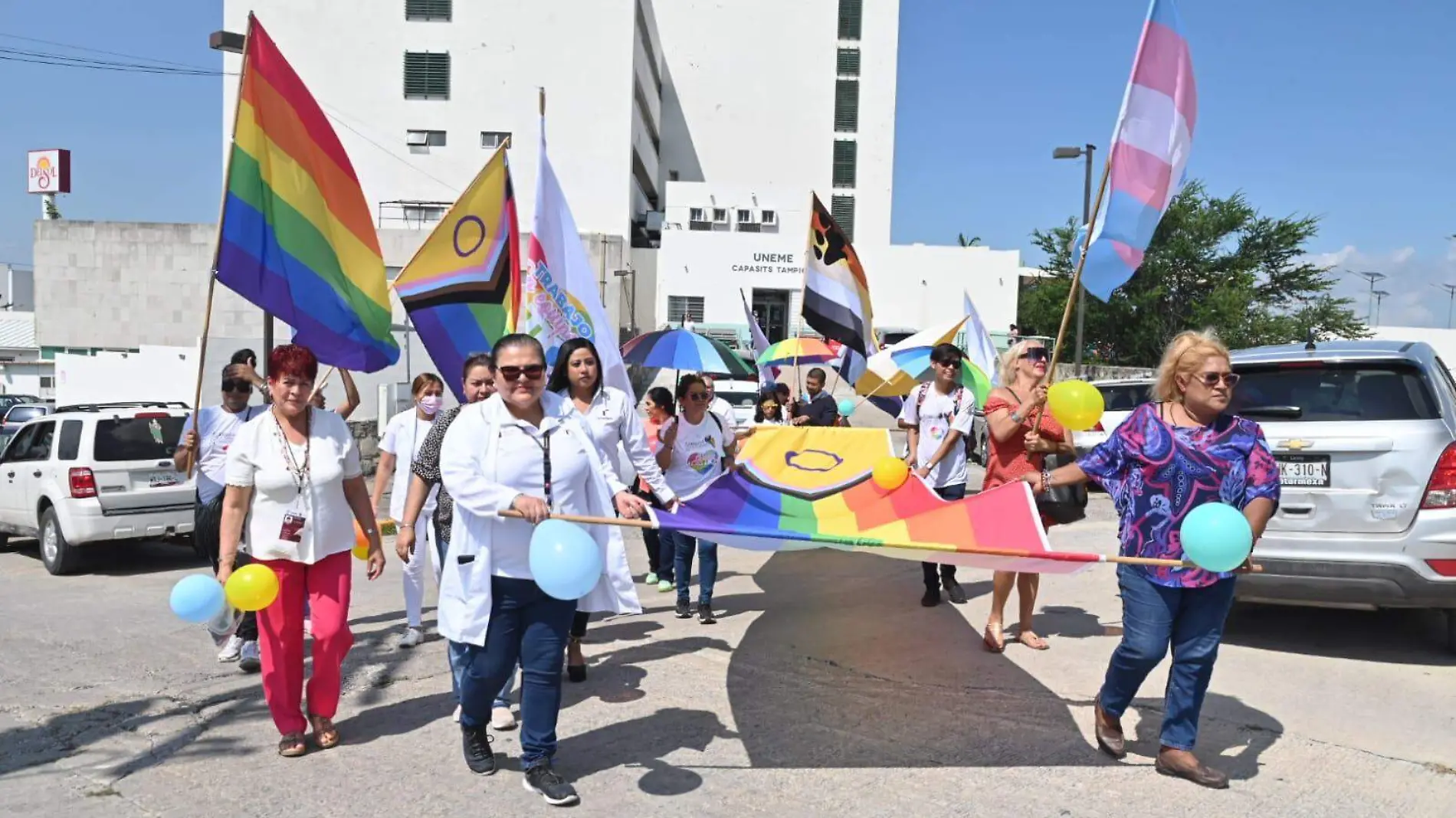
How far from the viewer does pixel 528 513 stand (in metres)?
4.20

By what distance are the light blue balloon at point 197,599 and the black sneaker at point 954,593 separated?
5.26 meters

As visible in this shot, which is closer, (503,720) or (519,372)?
(519,372)

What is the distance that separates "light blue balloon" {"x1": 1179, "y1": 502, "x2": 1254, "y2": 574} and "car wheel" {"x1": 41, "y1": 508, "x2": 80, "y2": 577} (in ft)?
32.6

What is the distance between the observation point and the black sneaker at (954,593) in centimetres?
812

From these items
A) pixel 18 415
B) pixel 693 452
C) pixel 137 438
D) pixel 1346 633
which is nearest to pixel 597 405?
pixel 693 452

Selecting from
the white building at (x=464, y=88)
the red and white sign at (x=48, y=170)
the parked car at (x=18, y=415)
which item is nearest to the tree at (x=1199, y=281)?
the white building at (x=464, y=88)

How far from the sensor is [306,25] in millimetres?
45562

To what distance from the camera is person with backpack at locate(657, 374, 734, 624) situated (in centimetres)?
763

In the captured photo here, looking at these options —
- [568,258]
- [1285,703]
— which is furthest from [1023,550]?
[568,258]

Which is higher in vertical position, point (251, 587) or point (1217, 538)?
point (1217, 538)

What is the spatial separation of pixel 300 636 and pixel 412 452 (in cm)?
203

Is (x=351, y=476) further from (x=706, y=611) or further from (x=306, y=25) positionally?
(x=306, y=25)

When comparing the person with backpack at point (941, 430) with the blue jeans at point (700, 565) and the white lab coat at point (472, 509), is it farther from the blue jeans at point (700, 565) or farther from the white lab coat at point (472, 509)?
the white lab coat at point (472, 509)

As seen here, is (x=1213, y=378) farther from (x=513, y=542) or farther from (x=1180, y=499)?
(x=513, y=542)
